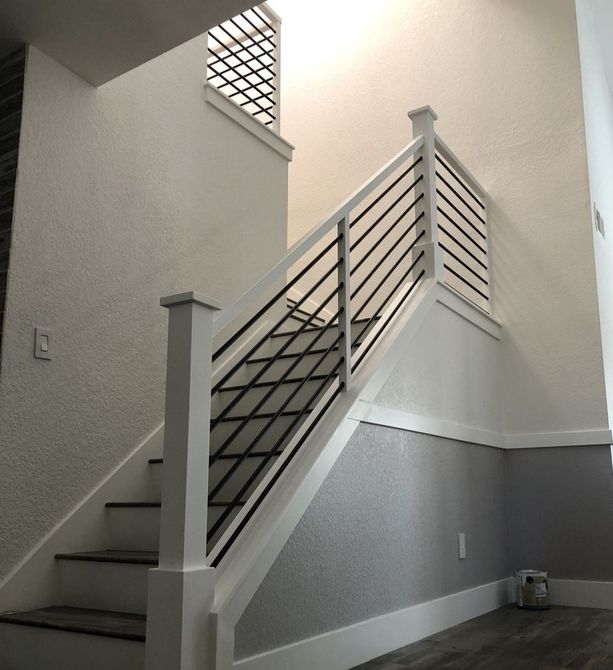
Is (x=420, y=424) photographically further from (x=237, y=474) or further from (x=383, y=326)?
(x=237, y=474)

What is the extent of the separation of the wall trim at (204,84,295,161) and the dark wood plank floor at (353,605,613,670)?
2.92 m

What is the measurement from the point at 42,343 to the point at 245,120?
2026 mm

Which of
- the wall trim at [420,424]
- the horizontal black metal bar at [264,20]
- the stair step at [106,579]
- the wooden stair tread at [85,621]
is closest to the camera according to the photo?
the wooden stair tread at [85,621]

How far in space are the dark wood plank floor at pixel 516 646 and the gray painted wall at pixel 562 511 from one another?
1.36 feet

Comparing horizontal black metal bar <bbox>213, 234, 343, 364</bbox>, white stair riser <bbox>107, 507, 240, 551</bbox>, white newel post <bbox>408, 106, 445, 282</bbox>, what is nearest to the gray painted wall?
white newel post <bbox>408, 106, 445, 282</bbox>

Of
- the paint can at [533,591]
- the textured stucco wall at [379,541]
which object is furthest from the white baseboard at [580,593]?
the textured stucco wall at [379,541]

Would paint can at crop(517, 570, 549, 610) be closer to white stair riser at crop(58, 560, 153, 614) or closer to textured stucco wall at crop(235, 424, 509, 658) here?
textured stucco wall at crop(235, 424, 509, 658)

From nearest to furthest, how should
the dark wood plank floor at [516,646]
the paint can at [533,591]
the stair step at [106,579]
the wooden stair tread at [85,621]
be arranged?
the wooden stair tread at [85,621]
the stair step at [106,579]
the dark wood plank floor at [516,646]
the paint can at [533,591]

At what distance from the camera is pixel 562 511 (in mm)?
4438

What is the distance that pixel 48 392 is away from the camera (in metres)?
2.98

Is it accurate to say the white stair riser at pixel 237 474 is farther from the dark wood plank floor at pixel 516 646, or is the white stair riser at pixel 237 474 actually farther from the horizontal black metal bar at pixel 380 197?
the horizontal black metal bar at pixel 380 197

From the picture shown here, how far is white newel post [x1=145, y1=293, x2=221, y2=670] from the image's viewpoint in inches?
78.2

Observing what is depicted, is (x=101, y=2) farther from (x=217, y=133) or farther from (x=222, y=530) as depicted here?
(x=222, y=530)

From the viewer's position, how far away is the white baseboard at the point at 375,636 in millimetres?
2359
